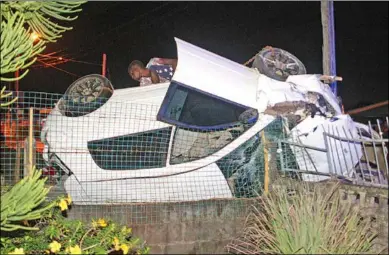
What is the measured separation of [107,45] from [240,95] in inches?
758

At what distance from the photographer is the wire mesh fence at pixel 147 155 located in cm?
573

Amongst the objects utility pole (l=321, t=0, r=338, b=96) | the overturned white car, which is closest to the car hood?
the overturned white car

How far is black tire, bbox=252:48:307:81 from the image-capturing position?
21.5 feet

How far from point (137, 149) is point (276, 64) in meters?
2.65

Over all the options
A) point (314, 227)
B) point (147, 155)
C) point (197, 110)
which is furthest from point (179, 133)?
point (314, 227)

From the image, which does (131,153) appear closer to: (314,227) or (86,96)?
(86,96)

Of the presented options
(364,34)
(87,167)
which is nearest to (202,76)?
(87,167)

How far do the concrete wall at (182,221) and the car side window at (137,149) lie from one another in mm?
577

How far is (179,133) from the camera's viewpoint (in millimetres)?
A: 5820

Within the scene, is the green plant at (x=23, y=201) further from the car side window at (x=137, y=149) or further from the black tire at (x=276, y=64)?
the black tire at (x=276, y=64)

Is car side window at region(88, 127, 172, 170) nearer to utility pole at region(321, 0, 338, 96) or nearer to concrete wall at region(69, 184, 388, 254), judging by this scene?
concrete wall at region(69, 184, 388, 254)

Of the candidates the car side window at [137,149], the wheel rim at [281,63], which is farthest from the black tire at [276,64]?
the car side window at [137,149]

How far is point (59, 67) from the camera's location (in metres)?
26.1

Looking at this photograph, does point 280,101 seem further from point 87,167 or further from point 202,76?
point 87,167
